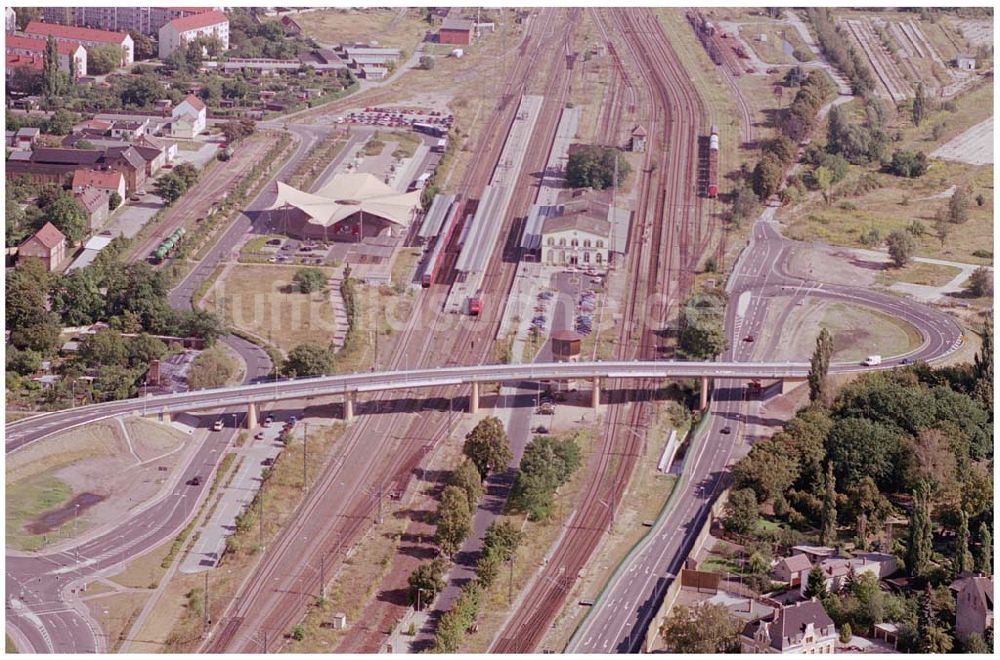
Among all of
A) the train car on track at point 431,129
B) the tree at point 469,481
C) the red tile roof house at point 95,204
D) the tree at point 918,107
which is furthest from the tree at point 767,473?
the tree at point 918,107

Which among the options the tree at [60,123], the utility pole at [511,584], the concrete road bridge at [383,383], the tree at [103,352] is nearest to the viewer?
the utility pole at [511,584]

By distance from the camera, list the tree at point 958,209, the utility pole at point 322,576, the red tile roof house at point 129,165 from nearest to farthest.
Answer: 1. the utility pole at point 322,576
2. the red tile roof house at point 129,165
3. the tree at point 958,209

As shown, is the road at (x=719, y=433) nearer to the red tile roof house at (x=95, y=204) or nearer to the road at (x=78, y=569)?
the road at (x=78, y=569)

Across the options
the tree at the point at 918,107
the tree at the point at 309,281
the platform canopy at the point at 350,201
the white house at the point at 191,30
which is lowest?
the tree at the point at 309,281

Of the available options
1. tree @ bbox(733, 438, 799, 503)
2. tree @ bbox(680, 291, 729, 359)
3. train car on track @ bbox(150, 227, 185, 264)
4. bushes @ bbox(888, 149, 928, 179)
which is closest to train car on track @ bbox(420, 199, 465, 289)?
tree @ bbox(680, 291, 729, 359)

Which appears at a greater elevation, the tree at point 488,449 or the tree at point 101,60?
the tree at point 101,60

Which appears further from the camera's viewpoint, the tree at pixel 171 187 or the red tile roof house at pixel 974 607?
the tree at pixel 171 187
